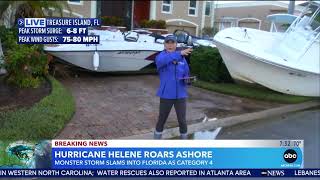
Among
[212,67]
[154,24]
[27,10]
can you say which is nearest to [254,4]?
[154,24]

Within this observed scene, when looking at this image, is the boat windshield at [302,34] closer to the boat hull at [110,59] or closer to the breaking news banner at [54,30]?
the boat hull at [110,59]

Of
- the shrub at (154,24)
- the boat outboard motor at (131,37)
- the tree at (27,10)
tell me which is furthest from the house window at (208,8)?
the tree at (27,10)

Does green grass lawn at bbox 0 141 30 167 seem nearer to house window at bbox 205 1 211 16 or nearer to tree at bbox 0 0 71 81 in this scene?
tree at bbox 0 0 71 81

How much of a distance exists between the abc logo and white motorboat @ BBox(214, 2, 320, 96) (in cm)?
544

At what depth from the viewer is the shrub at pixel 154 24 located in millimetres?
27531

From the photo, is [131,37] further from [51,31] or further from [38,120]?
[51,31]

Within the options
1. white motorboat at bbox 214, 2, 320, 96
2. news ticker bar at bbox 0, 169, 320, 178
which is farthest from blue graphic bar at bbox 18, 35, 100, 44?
white motorboat at bbox 214, 2, 320, 96

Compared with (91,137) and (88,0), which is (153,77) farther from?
(88,0)

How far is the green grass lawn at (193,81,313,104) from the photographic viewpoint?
11188 mm

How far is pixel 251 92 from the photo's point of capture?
38.6 ft

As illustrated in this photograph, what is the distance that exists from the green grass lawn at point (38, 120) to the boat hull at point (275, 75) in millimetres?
4601

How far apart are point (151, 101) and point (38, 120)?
3533 millimetres

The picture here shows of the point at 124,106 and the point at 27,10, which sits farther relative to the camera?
the point at 27,10

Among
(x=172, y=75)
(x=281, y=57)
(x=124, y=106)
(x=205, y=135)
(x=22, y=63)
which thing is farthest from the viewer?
(x=281, y=57)
